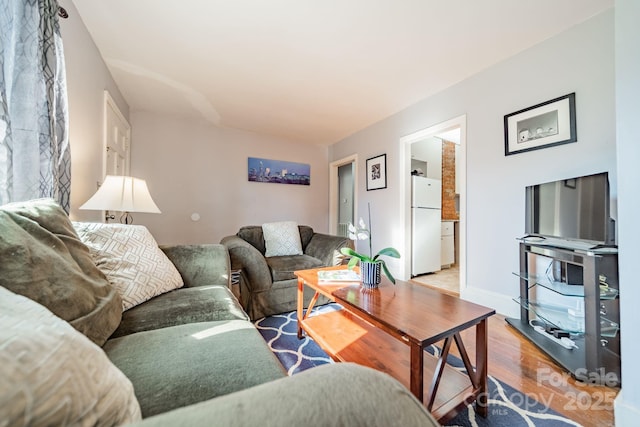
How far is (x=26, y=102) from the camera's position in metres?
1.05

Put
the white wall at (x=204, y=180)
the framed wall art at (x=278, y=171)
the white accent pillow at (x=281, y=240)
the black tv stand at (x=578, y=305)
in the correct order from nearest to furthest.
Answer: the black tv stand at (x=578, y=305) < the white accent pillow at (x=281, y=240) < the white wall at (x=204, y=180) < the framed wall art at (x=278, y=171)

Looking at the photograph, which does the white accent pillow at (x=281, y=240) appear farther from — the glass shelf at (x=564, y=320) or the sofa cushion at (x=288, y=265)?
the glass shelf at (x=564, y=320)

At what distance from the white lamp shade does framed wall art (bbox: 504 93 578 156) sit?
298cm

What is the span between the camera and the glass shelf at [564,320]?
1.32 m

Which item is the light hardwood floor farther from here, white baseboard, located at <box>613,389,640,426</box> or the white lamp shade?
the white lamp shade

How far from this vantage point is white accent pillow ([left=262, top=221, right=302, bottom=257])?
103 inches

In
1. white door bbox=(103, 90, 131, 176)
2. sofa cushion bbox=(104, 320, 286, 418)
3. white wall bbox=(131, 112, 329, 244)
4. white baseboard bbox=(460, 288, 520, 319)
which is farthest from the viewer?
white wall bbox=(131, 112, 329, 244)

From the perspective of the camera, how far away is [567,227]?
5.06 feet

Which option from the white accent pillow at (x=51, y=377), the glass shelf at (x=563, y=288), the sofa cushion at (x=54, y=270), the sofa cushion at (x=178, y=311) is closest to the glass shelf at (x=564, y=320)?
the glass shelf at (x=563, y=288)

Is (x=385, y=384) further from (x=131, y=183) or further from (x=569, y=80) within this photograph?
(x=569, y=80)

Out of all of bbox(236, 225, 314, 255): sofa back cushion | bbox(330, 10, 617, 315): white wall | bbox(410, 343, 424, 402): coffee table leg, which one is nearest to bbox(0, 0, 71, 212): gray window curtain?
bbox(236, 225, 314, 255): sofa back cushion

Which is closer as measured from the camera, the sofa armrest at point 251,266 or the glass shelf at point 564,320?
the glass shelf at point 564,320

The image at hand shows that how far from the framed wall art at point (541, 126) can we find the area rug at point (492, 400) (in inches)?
68.9

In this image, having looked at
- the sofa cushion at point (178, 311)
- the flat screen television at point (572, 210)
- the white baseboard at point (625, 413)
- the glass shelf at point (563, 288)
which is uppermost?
the flat screen television at point (572, 210)
